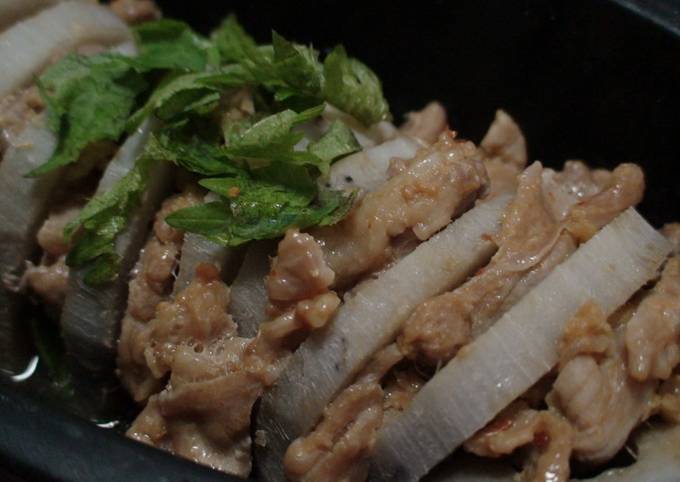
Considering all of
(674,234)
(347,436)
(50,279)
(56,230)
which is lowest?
(50,279)

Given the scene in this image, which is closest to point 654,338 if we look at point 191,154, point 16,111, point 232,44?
point 191,154

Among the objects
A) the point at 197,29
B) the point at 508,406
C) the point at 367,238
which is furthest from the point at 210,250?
the point at 197,29

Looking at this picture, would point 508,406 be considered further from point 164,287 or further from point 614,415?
point 164,287

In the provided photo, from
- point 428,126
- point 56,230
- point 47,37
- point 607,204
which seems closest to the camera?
point 607,204

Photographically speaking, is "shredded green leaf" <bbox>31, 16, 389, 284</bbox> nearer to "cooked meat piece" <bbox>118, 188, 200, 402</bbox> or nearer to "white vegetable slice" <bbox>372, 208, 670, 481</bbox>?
"cooked meat piece" <bbox>118, 188, 200, 402</bbox>

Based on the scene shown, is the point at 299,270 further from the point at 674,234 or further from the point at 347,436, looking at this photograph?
the point at 674,234

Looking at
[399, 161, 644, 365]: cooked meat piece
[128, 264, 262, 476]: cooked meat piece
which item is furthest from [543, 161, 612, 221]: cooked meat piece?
[128, 264, 262, 476]: cooked meat piece

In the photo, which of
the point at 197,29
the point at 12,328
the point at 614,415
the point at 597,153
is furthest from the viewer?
the point at 197,29
